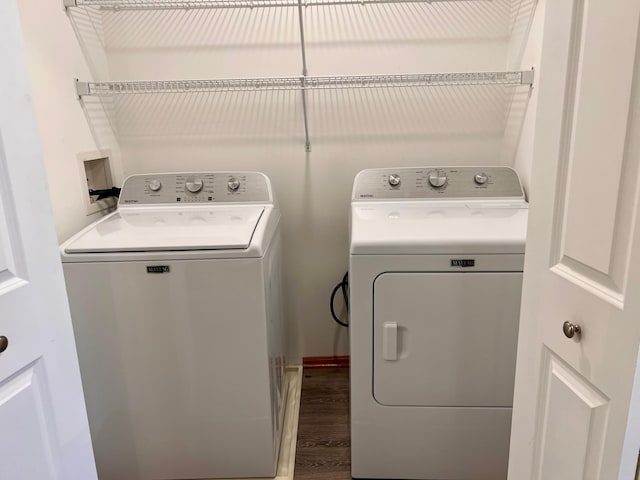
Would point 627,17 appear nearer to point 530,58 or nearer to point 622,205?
point 622,205

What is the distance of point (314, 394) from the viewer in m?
2.38

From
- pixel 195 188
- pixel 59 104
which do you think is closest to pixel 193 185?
pixel 195 188

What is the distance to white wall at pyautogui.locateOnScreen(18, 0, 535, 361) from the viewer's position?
2.16 m

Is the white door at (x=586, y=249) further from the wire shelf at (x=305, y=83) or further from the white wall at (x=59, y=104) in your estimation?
Result: the white wall at (x=59, y=104)

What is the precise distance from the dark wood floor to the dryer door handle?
61 centimetres

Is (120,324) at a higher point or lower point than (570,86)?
lower

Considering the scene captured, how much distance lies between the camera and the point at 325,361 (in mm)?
2598

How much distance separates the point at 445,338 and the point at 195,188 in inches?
49.5

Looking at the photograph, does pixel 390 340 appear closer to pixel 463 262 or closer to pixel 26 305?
pixel 463 262

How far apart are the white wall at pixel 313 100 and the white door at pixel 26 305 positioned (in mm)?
1235

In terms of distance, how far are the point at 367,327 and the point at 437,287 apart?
28 cm

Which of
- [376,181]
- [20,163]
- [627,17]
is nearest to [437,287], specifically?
[376,181]

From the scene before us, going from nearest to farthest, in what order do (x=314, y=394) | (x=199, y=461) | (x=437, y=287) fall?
(x=437, y=287), (x=199, y=461), (x=314, y=394)

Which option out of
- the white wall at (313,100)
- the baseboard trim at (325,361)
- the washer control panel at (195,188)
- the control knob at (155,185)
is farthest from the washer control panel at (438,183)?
the baseboard trim at (325,361)
